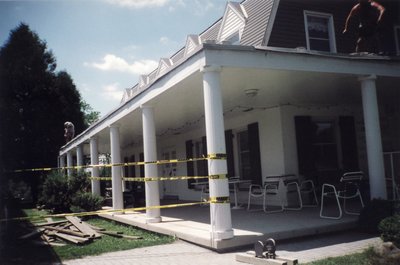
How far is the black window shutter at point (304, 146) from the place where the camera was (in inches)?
438

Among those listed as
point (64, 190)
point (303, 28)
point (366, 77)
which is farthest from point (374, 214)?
point (64, 190)

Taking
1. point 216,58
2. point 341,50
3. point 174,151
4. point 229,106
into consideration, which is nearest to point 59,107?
point 174,151

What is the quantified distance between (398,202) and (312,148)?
430 centimetres

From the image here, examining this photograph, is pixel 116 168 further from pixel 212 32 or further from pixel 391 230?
pixel 391 230

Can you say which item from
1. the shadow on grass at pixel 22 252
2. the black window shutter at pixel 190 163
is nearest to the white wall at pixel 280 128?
the black window shutter at pixel 190 163

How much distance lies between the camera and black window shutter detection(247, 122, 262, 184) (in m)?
11.8

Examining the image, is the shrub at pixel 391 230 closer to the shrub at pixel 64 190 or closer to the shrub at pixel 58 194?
the shrub at pixel 64 190

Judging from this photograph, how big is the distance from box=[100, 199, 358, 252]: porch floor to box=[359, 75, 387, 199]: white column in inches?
30.6

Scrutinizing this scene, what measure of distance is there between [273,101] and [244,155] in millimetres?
2776

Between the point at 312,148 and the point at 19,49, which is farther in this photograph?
the point at 19,49

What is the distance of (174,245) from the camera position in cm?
709

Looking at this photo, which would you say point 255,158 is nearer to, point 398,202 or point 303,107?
point 303,107

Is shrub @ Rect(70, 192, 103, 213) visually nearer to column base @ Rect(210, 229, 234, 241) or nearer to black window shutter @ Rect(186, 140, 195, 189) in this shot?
black window shutter @ Rect(186, 140, 195, 189)

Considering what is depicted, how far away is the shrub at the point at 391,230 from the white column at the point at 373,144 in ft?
7.91
